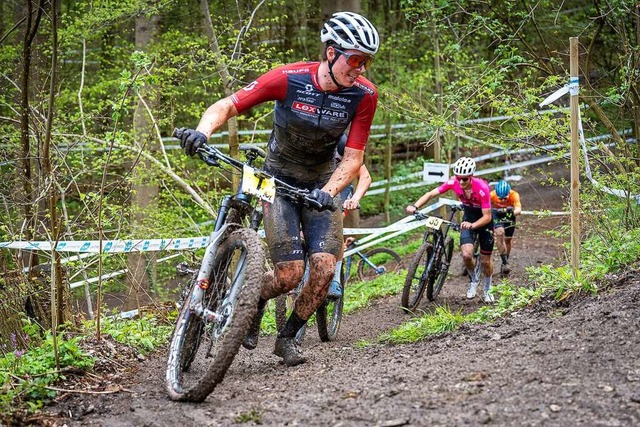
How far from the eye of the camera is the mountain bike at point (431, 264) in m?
10.5

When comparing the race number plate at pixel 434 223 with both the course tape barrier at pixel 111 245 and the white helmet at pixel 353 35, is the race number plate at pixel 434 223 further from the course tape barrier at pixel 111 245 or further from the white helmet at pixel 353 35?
the white helmet at pixel 353 35

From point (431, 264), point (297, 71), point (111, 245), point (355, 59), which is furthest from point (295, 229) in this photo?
point (431, 264)

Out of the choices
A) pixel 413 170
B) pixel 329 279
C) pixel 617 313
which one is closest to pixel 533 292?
pixel 617 313

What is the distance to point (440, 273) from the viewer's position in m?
11.0

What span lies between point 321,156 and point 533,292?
2.29 metres

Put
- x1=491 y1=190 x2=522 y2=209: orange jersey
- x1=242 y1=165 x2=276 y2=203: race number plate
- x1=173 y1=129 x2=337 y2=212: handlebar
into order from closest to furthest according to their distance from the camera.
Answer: x1=173 y1=129 x2=337 y2=212: handlebar < x1=242 y1=165 x2=276 y2=203: race number plate < x1=491 y1=190 x2=522 y2=209: orange jersey

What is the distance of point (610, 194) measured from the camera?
866 cm

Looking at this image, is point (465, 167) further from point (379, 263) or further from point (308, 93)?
point (379, 263)

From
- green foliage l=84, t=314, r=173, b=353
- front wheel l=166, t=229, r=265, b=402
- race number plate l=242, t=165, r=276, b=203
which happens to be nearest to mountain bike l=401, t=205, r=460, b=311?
green foliage l=84, t=314, r=173, b=353

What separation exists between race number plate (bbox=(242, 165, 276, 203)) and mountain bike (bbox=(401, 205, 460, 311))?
213 inches

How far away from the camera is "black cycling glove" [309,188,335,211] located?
5273 millimetres

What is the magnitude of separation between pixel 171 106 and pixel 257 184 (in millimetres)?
7400

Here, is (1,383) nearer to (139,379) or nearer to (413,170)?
(139,379)

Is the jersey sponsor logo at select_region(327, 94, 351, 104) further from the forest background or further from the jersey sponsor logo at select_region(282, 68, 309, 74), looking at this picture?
the forest background
